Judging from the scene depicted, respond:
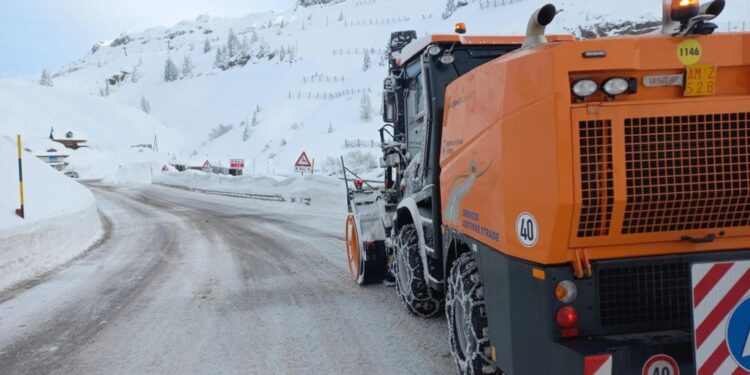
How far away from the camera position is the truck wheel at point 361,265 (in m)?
6.93

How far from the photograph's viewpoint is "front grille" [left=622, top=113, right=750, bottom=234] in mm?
2639

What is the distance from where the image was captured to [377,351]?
475cm

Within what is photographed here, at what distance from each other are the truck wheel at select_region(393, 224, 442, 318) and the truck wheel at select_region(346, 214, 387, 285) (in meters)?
1.26

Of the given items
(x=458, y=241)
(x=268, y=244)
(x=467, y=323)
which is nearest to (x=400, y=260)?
(x=458, y=241)

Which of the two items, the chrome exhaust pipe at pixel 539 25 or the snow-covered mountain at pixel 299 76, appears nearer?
the chrome exhaust pipe at pixel 539 25

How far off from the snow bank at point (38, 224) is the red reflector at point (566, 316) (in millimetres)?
7620

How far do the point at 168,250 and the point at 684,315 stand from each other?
994 centimetres

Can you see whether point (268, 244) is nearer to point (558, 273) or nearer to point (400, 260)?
point (400, 260)

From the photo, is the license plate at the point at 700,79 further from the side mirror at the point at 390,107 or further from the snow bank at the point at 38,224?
the snow bank at the point at 38,224

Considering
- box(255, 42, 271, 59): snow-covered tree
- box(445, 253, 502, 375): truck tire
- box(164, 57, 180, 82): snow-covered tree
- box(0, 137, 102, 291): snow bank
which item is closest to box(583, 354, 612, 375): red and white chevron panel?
box(445, 253, 502, 375): truck tire

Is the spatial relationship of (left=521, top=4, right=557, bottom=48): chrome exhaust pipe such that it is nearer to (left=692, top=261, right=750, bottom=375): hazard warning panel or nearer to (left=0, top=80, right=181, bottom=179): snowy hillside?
(left=692, top=261, right=750, bottom=375): hazard warning panel

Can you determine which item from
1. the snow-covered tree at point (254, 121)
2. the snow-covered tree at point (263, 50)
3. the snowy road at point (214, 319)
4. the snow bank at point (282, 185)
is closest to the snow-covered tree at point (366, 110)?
the snow-covered tree at point (254, 121)

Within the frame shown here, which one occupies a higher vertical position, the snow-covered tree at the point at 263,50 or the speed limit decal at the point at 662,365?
the snow-covered tree at the point at 263,50

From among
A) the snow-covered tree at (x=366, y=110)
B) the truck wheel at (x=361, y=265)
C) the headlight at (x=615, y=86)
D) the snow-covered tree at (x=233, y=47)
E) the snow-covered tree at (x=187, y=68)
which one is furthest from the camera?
the snow-covered tree at (x=187, y=68)
